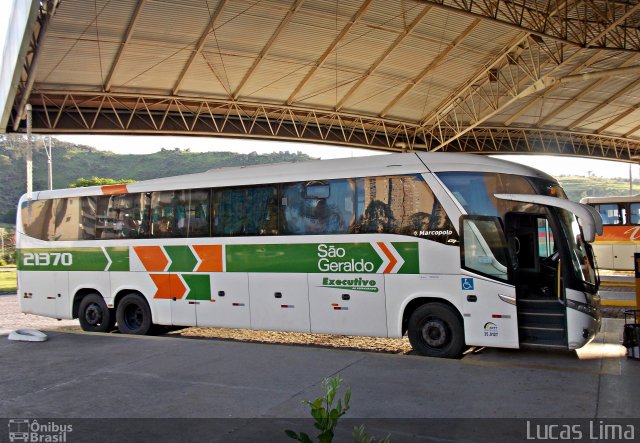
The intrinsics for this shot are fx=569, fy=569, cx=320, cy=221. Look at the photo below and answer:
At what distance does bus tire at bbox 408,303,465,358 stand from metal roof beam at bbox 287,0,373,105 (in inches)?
443


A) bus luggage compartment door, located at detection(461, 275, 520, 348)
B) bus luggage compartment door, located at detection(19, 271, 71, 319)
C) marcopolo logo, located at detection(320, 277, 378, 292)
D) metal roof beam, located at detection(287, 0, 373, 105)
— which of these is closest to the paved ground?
bus luggage compartment door, located at detection(461, 275, 520, 348)

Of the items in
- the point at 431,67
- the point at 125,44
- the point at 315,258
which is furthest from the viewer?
the point at 431,67

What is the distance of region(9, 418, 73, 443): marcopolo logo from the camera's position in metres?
5.37

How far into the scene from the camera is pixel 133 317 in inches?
463

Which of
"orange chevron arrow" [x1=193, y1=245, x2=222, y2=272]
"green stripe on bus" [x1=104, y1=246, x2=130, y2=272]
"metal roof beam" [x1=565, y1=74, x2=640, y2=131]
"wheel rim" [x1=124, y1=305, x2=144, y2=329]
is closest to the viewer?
"orange chevron arrow" [x1=193, y1=245, x2=222, y2=272]

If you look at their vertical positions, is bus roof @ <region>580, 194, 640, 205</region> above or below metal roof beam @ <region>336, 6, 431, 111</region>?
below

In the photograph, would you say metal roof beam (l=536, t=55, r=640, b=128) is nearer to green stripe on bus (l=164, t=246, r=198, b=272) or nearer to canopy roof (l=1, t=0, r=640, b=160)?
canopy roof (l=1, t=0, r=640, b=160)

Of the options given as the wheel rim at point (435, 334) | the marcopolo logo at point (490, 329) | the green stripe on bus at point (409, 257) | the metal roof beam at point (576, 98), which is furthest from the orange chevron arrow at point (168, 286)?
the metal roof beam at point (576, 98)

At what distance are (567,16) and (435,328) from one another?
14573 mm

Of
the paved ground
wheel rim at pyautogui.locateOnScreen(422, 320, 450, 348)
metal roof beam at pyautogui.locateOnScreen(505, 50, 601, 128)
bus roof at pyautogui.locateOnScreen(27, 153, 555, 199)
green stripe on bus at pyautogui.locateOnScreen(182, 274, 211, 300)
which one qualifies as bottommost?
the paved ground

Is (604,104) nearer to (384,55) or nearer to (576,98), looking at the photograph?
(576,98)

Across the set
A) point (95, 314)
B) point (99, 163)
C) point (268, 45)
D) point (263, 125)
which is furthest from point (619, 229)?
point (99, 163)

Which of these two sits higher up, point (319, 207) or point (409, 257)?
point (319, 207)

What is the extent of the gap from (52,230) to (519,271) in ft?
31.9
